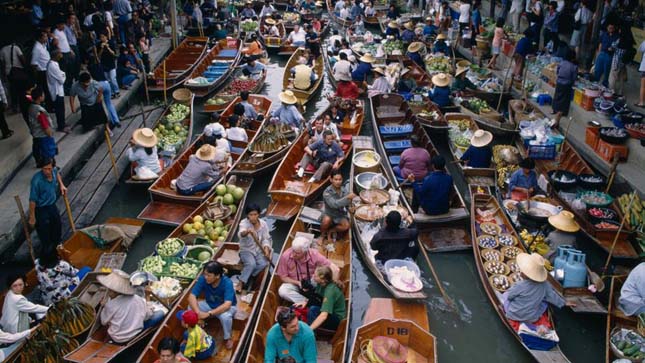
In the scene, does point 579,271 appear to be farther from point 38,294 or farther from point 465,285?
point 38,294

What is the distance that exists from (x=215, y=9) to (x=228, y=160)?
49.2 feet

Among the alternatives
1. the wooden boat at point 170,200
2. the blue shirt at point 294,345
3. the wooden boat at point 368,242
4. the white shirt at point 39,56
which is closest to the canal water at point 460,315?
the wooden boat at point 170,200

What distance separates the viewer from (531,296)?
255 inches

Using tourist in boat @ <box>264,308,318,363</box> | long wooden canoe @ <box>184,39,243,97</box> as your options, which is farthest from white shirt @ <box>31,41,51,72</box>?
tourist in boat @ <box>264,308,318,363</box>

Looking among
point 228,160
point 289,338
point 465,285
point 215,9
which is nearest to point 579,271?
point 465,285

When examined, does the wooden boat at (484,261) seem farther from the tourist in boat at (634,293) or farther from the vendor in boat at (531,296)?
the tourist in boat at (634,293)

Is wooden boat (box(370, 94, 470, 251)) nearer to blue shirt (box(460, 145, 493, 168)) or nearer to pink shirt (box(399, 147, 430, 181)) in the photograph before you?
pink shirt (box(399, 147, 430, 181))

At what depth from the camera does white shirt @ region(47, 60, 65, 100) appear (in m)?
10.3

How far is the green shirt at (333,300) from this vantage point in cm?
614

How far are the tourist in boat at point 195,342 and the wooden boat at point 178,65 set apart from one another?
921 cm

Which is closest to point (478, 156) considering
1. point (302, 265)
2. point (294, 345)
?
point (302, 265)

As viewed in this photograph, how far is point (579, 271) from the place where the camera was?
709 centimetres

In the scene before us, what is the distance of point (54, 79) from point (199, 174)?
3.66m

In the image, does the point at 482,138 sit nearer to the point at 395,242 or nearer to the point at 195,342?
the point at 395,242
